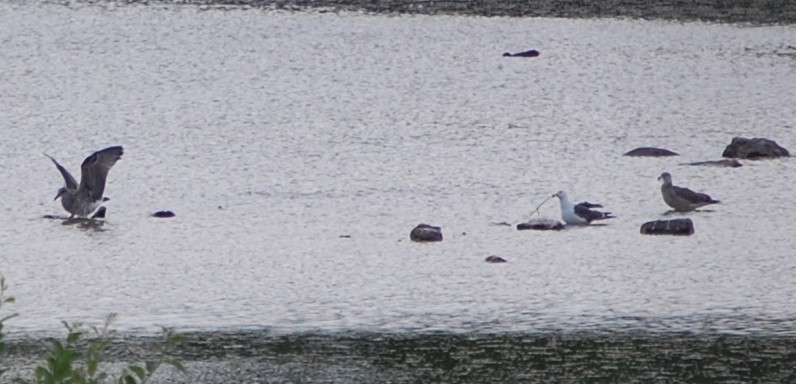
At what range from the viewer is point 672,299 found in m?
7.61

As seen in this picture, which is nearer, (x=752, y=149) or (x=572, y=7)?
(x=752, y=149)

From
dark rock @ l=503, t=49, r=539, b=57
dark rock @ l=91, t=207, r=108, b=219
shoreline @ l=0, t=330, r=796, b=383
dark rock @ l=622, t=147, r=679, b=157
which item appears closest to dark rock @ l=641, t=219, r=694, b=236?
shoreline @ l=0, t=330, r=796, b=383

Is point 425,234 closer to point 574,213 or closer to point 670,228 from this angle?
point 574,213

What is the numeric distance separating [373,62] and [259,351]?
388 inches

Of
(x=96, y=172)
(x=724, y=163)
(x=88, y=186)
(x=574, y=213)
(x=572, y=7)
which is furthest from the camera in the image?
(x=572, y=7)

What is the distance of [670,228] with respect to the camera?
9266 mm

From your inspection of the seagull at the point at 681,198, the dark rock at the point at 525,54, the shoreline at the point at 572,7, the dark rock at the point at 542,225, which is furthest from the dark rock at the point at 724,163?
the shoreline at the point at 572,7

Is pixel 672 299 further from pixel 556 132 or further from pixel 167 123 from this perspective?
pixel 167 123

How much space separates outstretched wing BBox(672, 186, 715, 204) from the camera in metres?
9.88

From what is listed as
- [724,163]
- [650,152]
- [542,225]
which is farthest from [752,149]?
[542,225]

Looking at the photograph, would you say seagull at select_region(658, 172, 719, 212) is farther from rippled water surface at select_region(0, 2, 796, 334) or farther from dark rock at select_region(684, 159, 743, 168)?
dark rock at select_region(684, 159, 743, 168)

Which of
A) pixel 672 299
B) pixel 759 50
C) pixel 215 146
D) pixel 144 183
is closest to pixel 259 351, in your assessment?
pixel 672 299

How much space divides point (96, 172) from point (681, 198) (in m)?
3.58

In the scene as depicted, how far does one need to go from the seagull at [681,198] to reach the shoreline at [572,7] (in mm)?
9350
